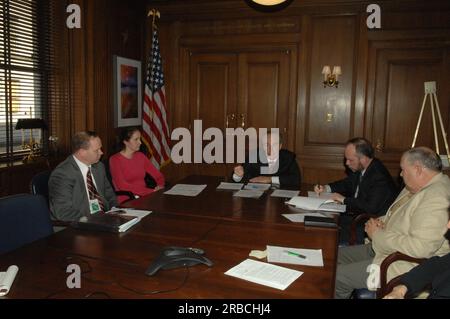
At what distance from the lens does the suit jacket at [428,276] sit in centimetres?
176

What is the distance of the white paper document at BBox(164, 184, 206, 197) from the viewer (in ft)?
10.3

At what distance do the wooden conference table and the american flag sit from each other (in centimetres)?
258

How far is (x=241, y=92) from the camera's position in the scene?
557cm

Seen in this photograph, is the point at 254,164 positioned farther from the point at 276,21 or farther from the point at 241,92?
the point at 276,21

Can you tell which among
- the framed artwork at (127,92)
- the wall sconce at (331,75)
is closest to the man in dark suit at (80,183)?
the framed artwork at (127,92)

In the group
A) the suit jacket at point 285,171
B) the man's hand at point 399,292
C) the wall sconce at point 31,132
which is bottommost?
the man's hand at point 399,292

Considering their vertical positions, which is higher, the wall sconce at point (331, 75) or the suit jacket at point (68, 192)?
the wall sconce at point (331, 75)

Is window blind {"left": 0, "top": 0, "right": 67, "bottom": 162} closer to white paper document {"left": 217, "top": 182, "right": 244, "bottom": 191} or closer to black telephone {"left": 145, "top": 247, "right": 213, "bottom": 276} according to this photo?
white paper document {"left": 217, "top": 182, "right": 244, "bottom": 191}

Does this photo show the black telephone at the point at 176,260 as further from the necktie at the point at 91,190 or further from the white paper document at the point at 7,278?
the necktie at the point at 91,190

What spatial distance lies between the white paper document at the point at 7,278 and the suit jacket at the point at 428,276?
5.49 feet

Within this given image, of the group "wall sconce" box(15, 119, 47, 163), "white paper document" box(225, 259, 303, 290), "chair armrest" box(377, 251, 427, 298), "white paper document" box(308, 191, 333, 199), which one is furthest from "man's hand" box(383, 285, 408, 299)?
"wall sconce" box(15, 119, 47, 163)

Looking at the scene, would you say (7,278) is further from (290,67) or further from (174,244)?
(290,67)
